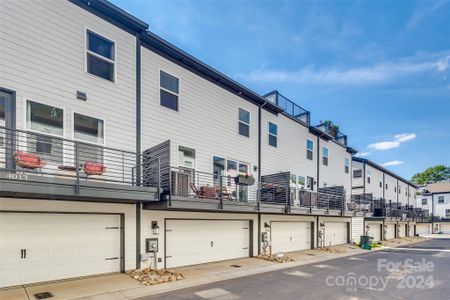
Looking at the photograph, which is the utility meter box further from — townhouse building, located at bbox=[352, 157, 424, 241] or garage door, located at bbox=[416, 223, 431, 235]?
garage door, located at bbox=[416, 223, 431, 235]

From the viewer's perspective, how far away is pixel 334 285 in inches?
356

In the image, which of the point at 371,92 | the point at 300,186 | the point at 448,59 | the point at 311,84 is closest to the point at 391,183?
the point at 371,92

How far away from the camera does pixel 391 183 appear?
3709cm

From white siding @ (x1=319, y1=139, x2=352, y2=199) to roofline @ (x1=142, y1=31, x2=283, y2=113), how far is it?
827 centimetres

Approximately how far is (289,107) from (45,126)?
1496 centimetres

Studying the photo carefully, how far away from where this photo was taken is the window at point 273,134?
16.9 metres

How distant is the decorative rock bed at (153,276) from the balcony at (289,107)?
11567 millimetres

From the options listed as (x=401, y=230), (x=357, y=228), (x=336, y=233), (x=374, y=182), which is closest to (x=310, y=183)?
(x=336, y=233)

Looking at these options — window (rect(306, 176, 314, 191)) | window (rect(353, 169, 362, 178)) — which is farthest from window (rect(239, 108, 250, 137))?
window (rect(353, 169, 362, 178))

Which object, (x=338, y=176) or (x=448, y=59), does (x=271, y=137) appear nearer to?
(x=338, y=176)

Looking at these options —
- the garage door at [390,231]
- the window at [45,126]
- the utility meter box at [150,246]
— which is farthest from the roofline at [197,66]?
the garage door at [390,231]

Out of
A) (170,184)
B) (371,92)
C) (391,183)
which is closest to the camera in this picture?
(170,184)

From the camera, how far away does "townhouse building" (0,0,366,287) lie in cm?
753

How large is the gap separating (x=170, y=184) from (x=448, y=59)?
23776 millimetres
